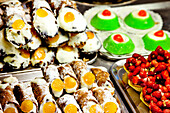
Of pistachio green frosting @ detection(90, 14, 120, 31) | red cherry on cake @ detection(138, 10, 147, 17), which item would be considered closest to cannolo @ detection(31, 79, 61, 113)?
pistachio green frosting @ detection(90, 14, 120, 31)

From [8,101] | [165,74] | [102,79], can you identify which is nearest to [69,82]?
[102,79]

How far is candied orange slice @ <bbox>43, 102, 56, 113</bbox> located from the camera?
1.46 meters

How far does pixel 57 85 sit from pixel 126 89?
0.67 m

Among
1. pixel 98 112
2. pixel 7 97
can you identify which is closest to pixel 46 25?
pixel 7 97

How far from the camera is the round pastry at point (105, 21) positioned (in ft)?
8.95

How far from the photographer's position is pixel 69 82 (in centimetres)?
166

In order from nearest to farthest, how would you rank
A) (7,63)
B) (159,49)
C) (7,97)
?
1. (7,97)
2. (7,63)
3. (159,49)

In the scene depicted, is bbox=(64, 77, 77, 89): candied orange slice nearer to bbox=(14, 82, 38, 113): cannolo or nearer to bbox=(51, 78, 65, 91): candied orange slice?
bbox=(51, 78, 65, 91): candied orange slice

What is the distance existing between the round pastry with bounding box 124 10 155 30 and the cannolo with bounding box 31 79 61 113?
1.55 meters

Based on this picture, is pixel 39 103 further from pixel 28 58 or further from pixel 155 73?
pixel 155 73

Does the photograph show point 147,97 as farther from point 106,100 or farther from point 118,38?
point 118,38

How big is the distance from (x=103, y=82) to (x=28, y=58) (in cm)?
70

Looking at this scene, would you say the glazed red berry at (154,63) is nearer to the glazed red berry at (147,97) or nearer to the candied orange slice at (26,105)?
the glazed red berry at (147,97)

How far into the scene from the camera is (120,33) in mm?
2553
